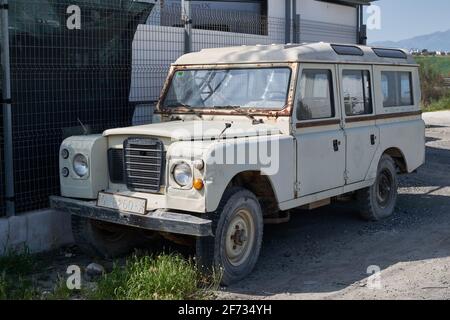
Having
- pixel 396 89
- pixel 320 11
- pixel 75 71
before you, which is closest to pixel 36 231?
pixel 75 71

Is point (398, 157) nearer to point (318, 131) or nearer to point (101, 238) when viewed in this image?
point (318, 131)

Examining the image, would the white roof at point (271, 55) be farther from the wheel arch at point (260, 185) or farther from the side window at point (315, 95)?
the wheel arch at point (260, 185)

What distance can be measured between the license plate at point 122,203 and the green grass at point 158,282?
470 mm

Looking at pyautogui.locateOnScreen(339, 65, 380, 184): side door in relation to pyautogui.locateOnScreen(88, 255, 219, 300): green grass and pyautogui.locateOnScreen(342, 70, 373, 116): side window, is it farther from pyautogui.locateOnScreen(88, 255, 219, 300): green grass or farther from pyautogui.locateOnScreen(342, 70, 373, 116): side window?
pyautogui.locateOnScreen(88, 255, 219, 300): green grass

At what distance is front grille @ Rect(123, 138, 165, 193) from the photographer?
5699 mm

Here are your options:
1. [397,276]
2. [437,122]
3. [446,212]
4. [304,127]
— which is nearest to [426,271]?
[397,276]

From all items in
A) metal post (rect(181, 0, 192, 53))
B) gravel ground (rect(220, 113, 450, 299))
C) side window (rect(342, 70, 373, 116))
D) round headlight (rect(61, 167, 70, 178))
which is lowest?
gravel ground (rect(220, 113, 450, 299))

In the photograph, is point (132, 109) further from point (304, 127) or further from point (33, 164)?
point (304, 127)

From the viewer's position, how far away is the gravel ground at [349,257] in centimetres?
566

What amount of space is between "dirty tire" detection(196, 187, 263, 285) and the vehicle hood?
53cm

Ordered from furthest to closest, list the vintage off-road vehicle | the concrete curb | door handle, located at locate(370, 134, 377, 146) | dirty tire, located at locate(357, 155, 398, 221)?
dirty tire, located at locate(357, 155, 398, 221) → door handle, located at locate(370, 134, 377, 146) → the concrete curb → the vintage off-road vehicle

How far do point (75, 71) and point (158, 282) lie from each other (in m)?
3.00

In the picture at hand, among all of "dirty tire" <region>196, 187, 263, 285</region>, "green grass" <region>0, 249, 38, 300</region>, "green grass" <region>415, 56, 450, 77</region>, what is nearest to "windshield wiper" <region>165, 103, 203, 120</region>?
"dirty tire" <region>196, 187, 263, 285</region>

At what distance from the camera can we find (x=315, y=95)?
6852 millimetres
